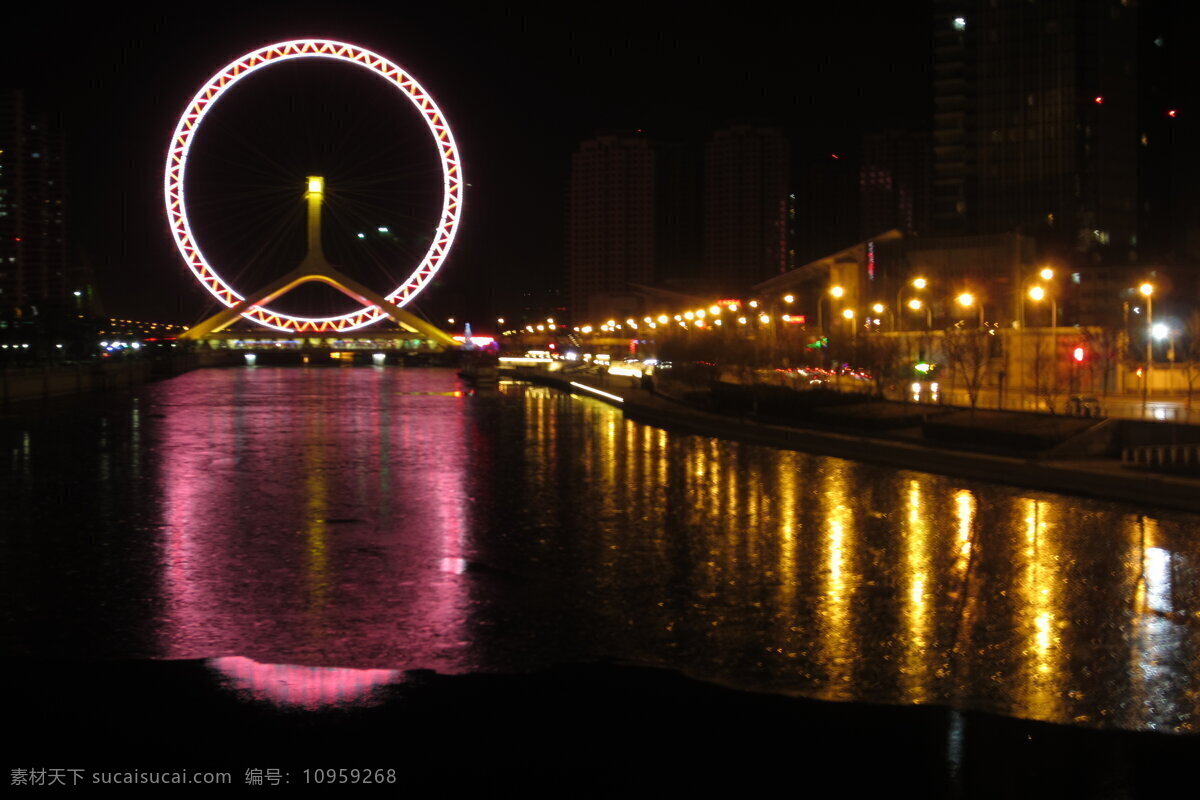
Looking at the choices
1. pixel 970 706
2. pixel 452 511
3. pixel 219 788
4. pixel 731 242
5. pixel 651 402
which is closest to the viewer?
pixel 219 788

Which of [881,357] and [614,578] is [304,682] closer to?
[614,578]

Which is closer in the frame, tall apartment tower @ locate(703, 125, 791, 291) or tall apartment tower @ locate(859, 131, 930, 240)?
tall apartment tower @ locate(703, 125, 791, 291)

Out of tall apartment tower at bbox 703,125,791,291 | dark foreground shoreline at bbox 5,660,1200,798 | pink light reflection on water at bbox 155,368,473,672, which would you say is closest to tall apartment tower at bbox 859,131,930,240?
tall apartment tower at bbox 703,125,791,291

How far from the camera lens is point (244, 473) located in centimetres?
1839

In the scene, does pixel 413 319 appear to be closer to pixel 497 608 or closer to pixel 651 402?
pixel 651 402

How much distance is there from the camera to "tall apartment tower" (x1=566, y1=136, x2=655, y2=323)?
153 meters

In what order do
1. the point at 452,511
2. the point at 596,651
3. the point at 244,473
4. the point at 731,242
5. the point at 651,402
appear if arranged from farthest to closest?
the point at 731,242
the point at 651,402
the point at 244,473
the point at 452,511
the point at 596,651

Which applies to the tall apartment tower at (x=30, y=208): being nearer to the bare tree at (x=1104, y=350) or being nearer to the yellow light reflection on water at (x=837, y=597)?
the bare tree at (x=1104, y=350)

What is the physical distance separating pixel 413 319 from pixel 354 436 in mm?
66723

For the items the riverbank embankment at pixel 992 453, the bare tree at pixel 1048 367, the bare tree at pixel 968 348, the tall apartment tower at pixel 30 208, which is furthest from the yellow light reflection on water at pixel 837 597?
the tall apartment tower at pixel 30 208

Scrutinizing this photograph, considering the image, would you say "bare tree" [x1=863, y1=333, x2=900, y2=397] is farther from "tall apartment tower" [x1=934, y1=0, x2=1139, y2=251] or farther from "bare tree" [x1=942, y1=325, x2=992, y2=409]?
"tall apartment tower" [x1=934, y1=0, x2=1139, y2=251]

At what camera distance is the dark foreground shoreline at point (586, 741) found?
5.45 m

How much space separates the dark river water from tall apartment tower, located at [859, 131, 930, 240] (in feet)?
458

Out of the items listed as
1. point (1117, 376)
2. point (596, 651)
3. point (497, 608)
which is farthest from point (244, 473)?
point (1117, 376)
